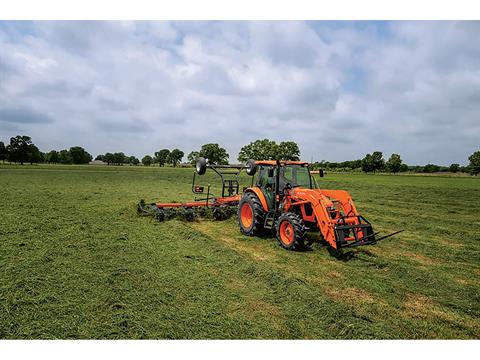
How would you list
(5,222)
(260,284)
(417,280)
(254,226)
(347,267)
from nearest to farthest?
(260,284) < (417,280) < (347,267) < (254,226) < (5,222)

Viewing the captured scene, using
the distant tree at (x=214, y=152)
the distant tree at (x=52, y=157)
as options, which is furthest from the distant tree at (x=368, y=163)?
the distant tree at (x=52, y=157)

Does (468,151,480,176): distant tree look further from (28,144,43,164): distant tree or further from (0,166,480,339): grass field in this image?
(28,144,43,164): distant tree

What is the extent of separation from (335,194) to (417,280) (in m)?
2.49

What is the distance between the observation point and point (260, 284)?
17.5 ft

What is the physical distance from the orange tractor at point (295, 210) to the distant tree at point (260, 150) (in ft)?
256

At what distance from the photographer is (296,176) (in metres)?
8.49

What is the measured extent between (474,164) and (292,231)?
92.5 m

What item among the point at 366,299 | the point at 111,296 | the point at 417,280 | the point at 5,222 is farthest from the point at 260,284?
the point at 5,222

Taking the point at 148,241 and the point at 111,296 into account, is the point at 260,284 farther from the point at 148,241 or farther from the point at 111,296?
the point at 148,241

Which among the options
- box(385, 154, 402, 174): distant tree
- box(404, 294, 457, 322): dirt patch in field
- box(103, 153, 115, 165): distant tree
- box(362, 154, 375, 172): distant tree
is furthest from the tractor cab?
box(103, 153, 115, 165): distant tree

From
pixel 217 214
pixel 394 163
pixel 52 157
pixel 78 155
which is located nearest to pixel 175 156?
pixel 78 155

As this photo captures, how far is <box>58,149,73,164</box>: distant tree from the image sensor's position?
396 ft

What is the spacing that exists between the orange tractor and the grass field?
42cm

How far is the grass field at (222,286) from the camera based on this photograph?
3.96 metres
